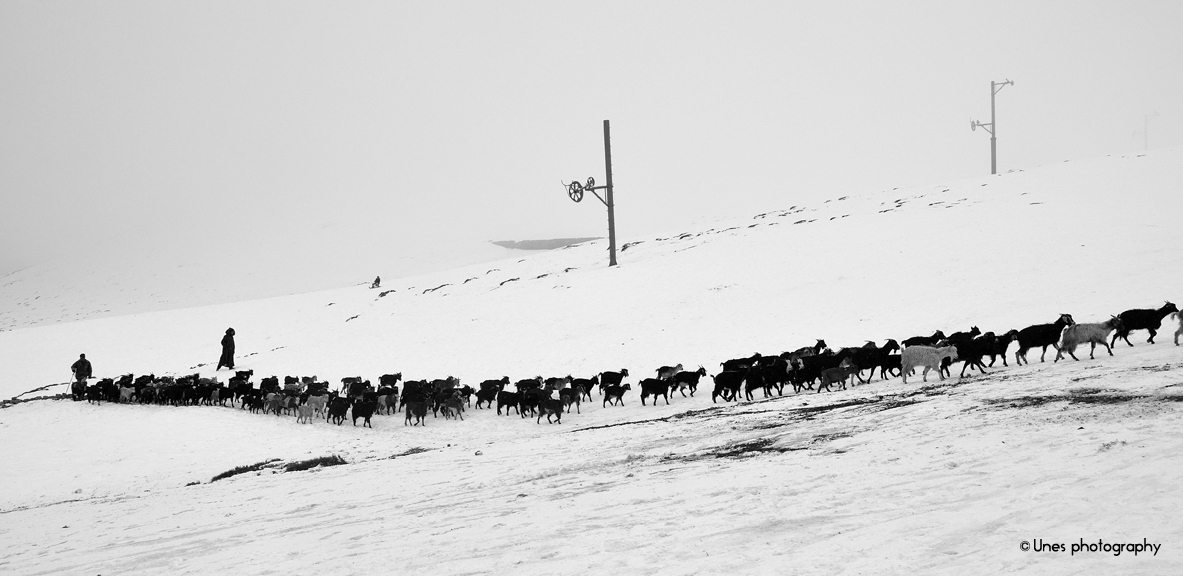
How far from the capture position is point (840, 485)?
306 inches

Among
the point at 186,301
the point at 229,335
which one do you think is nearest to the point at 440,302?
the point at 229,335

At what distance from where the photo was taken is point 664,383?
18.1m

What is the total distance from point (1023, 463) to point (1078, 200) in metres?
31.1

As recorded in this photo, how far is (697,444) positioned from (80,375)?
74.8 feet

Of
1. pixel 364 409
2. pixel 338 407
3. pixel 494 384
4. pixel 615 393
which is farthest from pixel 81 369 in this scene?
pixel 615 393

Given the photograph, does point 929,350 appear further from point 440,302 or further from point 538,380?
point 440,302

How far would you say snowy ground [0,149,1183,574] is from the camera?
21.4ft

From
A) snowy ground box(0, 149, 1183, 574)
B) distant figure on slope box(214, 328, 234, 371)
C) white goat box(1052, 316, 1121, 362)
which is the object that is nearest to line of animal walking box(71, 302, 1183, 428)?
white goat box(1052, 316, 1121, 362)

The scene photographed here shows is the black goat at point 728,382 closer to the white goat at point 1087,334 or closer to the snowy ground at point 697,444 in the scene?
the snowy ground at point 697,444

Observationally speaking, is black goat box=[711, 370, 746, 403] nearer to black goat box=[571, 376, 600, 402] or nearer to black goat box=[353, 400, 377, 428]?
black goat box=[571, 376, 600, 402]

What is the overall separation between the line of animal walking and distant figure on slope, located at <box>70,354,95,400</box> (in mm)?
51

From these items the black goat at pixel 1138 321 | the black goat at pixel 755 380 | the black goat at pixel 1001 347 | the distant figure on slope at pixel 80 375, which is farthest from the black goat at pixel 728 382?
the distant figure on slope at pixel 80 375

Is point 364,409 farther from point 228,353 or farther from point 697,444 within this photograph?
point 228,353

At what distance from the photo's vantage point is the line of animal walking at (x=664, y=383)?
50.8ft
